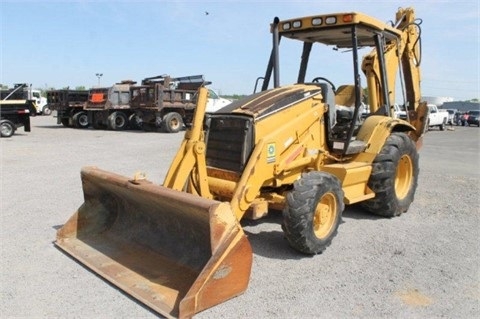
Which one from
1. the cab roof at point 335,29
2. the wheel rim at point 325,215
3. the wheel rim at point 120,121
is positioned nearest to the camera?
the wheel rim at point 325,215

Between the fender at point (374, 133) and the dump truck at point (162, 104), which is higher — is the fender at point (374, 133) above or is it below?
below

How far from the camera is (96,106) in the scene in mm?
21781

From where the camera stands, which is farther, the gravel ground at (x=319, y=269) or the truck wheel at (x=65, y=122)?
the truck wheel at (x=65, y=122)

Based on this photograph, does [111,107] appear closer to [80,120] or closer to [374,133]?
[80,120]

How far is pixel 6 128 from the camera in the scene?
17672 millimetres

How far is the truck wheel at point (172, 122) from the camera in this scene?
20291 millimetres

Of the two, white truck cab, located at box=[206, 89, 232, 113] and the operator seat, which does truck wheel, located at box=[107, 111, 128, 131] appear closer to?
white truck cab, located at box=[206, 89, 232, 113]

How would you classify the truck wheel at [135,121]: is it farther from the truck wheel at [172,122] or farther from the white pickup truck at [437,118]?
the white pickup truck at [437,118]

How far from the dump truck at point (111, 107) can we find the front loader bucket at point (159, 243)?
16.4 m

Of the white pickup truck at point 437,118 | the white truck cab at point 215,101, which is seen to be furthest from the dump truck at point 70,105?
the white pickup truck at point 437,118

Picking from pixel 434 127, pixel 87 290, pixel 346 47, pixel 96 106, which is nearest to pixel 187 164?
pixel 87 290

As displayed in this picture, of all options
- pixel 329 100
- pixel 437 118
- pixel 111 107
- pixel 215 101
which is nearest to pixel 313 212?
pixel 329 100

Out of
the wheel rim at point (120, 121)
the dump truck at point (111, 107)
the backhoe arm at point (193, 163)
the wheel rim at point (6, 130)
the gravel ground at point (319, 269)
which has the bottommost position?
the gravel ground at point (319, 269)

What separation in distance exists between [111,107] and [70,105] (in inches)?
130
